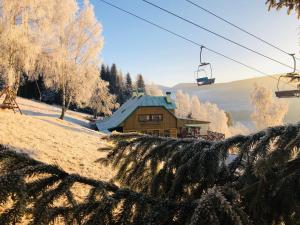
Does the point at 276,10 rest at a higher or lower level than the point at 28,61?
lower

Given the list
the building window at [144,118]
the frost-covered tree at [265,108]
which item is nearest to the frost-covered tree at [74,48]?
the building window at [144,118]

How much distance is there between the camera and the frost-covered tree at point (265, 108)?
4438 centimetres

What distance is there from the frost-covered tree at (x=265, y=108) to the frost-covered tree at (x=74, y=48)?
22806mm

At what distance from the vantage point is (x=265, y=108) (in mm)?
45188

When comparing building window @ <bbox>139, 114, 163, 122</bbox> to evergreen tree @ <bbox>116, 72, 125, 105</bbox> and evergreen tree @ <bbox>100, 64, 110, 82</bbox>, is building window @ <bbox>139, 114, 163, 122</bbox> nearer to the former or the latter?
evergreen tree @ <bbox>116, 72, 125, 105</bbox>

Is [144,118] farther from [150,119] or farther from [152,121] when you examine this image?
[152,121]

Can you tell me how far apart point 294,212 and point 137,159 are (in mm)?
1566

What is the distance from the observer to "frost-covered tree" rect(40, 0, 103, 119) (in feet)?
90.9

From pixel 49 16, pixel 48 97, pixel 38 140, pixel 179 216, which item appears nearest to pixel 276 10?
pixel 179 216

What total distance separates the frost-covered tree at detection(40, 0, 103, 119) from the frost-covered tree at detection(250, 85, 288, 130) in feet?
74.8

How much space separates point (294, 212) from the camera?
7.52 ft

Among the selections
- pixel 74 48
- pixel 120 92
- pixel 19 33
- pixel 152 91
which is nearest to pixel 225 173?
pixel 19 33

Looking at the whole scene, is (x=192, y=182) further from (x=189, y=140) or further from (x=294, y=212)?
(x=294, y=212)

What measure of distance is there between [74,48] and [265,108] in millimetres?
26385
